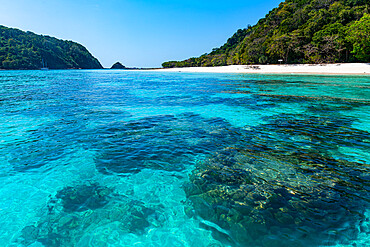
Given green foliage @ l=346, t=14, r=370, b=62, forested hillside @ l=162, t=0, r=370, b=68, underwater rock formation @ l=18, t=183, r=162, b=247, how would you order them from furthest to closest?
forested hillside @ l=162, t=0, r=370, b=68 → green foliage @ l=346, t=14, r=370, b=62 → underwater rock formation @ l=18, t=183, r=162, b=247

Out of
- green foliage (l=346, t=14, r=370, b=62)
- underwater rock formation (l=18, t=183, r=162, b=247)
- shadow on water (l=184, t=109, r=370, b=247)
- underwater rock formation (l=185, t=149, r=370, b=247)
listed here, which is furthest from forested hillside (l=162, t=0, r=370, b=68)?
underwater rock formation (l=18, t=183, r=162, b=247)

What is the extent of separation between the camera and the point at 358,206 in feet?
14.5

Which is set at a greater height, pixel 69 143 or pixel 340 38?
pixel 340 38

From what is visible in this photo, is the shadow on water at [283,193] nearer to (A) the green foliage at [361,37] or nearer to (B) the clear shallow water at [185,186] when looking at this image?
(B) the clear shallow water at [185,186]

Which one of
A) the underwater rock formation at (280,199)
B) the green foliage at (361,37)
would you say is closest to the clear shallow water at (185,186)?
the underwater rock formation at (280,199)

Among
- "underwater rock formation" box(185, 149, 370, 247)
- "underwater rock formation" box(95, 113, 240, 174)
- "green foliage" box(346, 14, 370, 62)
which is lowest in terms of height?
"underwater rock formation" box(185, 149, 370, 247)

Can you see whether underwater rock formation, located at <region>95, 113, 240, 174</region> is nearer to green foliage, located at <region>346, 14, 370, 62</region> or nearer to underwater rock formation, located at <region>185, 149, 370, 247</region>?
underwater rock formation, located at <region>185, 149, 370, 247</region>

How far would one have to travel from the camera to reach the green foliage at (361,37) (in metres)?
46.2

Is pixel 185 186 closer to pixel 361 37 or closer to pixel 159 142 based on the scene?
pixel 159 142

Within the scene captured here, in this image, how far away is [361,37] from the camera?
47.2 meters

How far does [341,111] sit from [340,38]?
2280 inches

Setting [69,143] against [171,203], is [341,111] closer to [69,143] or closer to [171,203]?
[171,203]

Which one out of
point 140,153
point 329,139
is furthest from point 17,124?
point 329,139

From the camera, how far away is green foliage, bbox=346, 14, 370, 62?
4616 cm
